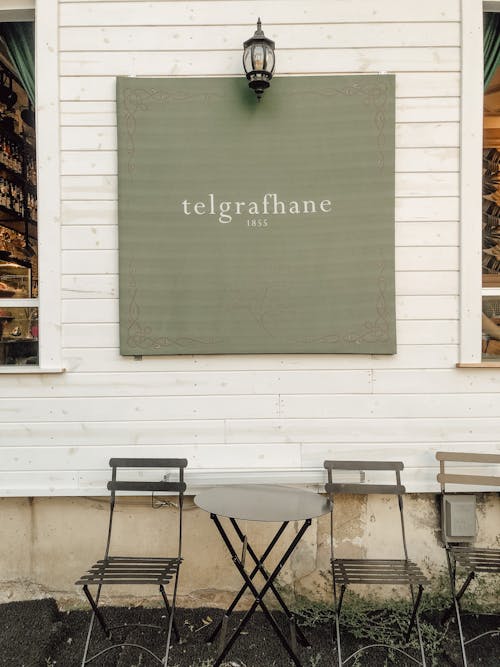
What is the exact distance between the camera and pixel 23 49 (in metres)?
3.52

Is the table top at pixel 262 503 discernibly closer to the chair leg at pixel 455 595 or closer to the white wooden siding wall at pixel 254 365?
the white wooden siding wall at pixel 254 365

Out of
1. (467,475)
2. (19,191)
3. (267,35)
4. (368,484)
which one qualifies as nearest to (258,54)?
(267,35)

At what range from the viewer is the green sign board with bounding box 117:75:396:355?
133 inches

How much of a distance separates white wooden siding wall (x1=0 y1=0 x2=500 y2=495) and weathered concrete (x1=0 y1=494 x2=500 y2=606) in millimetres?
210

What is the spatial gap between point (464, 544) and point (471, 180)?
8.04 ft

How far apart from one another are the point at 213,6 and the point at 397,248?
202 cm

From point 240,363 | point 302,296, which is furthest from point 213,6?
point 240,363

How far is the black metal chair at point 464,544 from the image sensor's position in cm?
296

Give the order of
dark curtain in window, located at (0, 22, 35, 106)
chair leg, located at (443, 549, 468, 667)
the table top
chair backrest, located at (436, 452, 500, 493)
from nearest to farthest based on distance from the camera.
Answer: the table top < chair leg, located at (443, 549, 468, 667) < chair backrest, located at (436, 452, 500, 493) < dark curtain in window, located at (0, 22, 35, 106)

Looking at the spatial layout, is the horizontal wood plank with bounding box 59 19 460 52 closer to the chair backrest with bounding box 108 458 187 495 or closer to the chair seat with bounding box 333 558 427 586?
the chair backrest with bounding box 108 458 187 495

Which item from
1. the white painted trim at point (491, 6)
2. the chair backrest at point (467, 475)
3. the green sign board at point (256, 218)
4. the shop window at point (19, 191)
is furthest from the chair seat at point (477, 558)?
the white painted trim at point (491, 6)

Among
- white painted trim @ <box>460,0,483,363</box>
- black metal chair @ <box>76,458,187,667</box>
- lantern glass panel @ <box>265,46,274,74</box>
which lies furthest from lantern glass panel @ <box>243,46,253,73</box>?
black metal chair @ <box>76,458,187,667</box>

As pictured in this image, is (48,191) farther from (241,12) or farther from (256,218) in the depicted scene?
(241,12)

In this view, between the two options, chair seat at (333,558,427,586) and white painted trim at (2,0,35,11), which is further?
white painted trim at (2,0,35,11)
